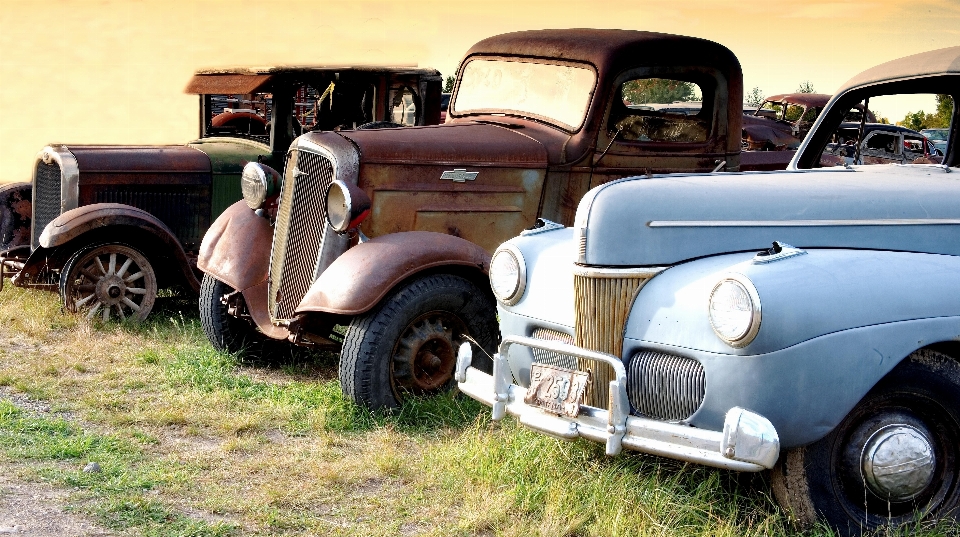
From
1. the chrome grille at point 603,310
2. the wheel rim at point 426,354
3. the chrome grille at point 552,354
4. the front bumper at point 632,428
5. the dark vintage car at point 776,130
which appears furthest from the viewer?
the dark vintage car at point 776,130

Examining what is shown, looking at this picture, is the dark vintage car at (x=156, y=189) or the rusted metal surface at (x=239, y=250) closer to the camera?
the rusted metal surface at (x=239, y=250)

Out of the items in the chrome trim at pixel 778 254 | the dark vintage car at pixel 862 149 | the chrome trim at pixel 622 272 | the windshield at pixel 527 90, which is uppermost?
the windshield at pixel 527 90

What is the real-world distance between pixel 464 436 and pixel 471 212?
60.2 inches

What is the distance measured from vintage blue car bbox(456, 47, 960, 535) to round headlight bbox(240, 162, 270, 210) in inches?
92.3

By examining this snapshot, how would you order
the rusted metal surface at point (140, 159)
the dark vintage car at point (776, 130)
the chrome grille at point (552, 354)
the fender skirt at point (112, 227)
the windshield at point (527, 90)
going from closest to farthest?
the chrome grille at point (552, 354), the windshield at point (527, 90), the fender skirt at point (112, 227), the rusted metal surface at point (140, 159), the dark vintage car at point (776, 130)

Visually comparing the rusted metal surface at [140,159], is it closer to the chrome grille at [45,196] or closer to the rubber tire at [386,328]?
the chrome grille at [45,196]

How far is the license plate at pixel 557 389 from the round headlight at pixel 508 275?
1.18 ft

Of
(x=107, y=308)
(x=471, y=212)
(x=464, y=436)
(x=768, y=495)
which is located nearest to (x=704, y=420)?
(x=768, y=495)

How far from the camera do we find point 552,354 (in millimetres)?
4141

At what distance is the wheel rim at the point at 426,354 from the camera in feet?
17.4

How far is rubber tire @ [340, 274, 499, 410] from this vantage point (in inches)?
203

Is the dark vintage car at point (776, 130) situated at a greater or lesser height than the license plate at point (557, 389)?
greater

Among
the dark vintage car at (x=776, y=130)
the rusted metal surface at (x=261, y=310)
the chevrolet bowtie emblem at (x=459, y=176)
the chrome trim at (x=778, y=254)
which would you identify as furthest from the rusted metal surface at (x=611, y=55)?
the dark vintage car at (x=776, y=130)

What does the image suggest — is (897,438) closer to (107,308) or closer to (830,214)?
(830,214)
